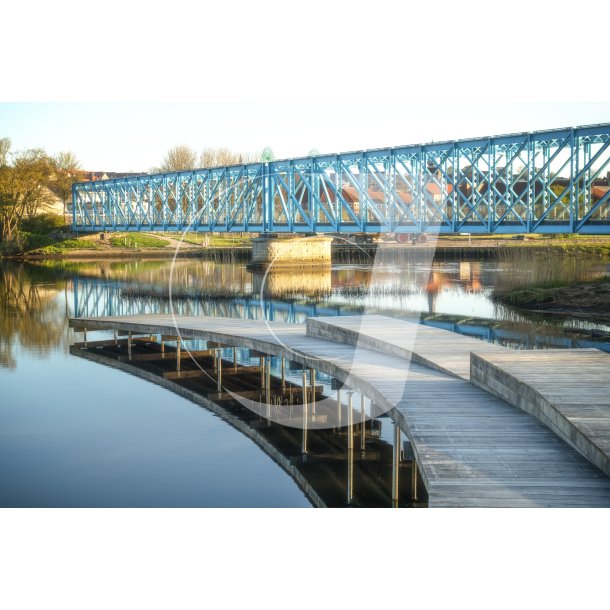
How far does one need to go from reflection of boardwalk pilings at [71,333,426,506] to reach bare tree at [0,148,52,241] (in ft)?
148

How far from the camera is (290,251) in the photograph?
56.1m

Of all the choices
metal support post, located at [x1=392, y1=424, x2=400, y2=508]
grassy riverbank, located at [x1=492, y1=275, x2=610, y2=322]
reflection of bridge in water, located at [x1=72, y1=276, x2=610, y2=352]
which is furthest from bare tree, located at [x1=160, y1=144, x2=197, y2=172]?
metal support post, located at [x1=392, y1=424, x2=400, y2=508]

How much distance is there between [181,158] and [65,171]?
1053 centimetres

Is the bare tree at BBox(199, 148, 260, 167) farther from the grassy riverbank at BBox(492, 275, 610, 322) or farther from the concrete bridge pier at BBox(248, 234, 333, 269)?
the grassy riverbank at BBox(492, 275, 610, 322)

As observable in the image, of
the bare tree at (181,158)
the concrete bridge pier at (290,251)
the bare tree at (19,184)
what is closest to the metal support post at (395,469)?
the concrete bridge pier at (290,251)

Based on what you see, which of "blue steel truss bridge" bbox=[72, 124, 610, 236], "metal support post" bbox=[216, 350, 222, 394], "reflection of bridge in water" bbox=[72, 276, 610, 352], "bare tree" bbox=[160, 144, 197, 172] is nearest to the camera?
"metal support post" bbox=[216, 350, 222, 394]

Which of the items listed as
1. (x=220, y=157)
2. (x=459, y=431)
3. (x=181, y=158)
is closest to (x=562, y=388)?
(x=459, y=431)

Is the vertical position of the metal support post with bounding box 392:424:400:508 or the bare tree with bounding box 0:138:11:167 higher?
the bare tree with bounding box 0:138:11:167

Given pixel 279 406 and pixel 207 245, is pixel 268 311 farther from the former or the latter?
pixel 207 245

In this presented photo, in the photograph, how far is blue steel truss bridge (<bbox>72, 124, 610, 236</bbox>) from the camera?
3456cm

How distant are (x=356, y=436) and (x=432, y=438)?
14.1 feet

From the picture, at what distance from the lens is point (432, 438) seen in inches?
405

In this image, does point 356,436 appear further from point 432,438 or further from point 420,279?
point 420,279
